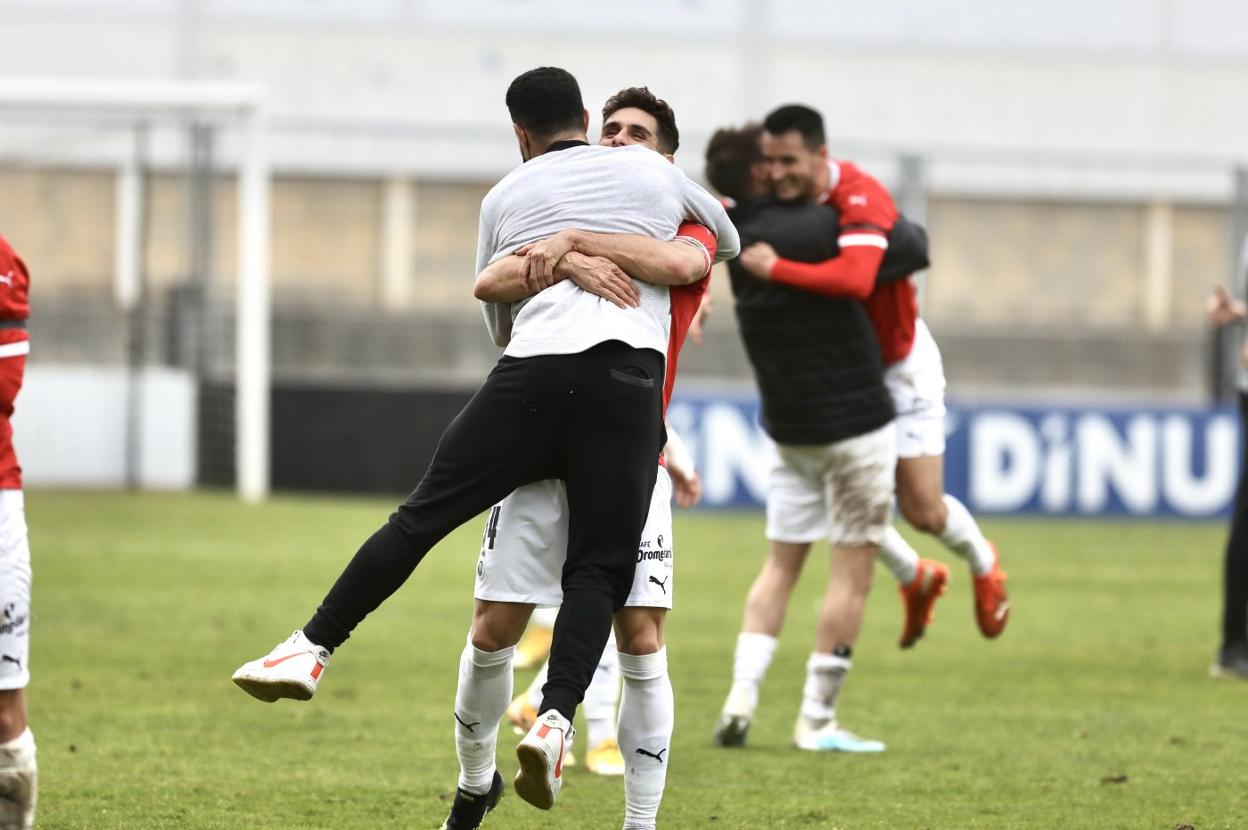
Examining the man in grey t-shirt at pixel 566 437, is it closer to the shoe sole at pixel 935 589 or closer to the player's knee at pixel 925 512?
the player's knee at pixel 925 512

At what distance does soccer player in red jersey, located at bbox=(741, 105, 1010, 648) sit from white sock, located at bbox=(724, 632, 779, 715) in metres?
0.82

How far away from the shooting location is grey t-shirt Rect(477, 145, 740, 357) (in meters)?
4.89

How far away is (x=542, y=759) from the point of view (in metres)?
4.43

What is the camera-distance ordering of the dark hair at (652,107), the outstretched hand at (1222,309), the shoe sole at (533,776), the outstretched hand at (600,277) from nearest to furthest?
the shoe sole at (533,776) < the outstretched hand at (600,277) < the dark hair at (652,107) < the outstretched hand at (1222,309)

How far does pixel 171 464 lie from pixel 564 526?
15.2 m

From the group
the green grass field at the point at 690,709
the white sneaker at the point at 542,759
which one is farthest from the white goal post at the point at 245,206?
the white sneaker at the point at 542,759

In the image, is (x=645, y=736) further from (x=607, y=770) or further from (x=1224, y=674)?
(x=1224, y=674)

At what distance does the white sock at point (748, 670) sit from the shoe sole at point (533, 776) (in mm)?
2567

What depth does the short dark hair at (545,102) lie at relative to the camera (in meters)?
Result: 5.02

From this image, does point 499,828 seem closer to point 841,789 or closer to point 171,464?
point 841,789

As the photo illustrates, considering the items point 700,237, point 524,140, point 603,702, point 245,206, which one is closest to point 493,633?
point 700,237

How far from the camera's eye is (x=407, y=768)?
646cm

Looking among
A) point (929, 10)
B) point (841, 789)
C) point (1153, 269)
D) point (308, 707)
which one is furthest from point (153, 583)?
point (929, 10)

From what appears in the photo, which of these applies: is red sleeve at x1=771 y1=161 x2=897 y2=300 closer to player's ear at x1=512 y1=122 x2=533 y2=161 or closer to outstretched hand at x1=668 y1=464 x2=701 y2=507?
outstretched hand at x1=668 y1=464 x2=701 y2=507
